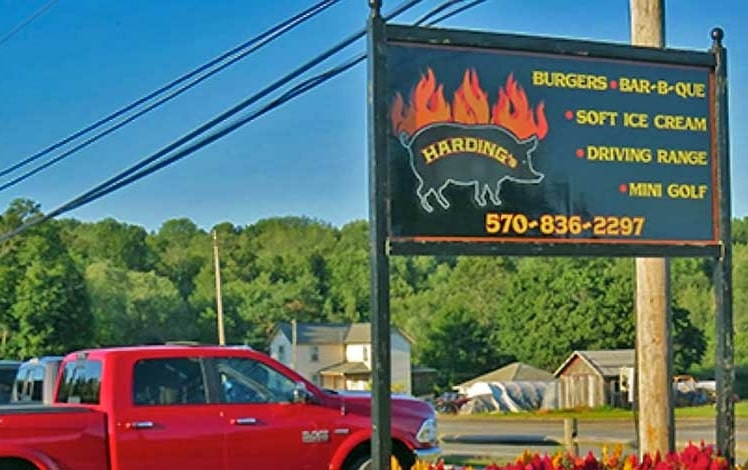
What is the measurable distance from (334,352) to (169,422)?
75.4 m

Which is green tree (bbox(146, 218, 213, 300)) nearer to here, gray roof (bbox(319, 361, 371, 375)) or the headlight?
gray roof (bbox(319, 361, 371, 375))

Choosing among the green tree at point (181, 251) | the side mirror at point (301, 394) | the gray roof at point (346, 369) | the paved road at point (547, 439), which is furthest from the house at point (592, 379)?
the side mirror at point (301, 394)

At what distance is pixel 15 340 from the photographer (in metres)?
71.8

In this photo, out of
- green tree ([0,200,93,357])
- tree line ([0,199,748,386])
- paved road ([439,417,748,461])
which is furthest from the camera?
tree line ([0,199,748,386])

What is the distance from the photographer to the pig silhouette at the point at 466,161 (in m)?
8.56

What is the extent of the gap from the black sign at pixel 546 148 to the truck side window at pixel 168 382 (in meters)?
4.82

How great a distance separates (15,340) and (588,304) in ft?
121

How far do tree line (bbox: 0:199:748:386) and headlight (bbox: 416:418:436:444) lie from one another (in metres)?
43.9

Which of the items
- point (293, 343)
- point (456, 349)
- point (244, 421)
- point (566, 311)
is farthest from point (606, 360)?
point (244, 421)

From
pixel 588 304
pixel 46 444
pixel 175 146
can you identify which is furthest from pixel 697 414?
pixel 46 444

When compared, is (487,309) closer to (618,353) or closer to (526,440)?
(618,353)

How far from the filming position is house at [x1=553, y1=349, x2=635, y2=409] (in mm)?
73444

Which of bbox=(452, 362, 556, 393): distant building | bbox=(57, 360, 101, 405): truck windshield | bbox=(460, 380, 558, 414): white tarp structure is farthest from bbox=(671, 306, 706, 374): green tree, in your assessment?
bbox=(57, 360, 101, 405): truck windshield

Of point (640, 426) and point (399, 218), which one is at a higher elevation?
point (399, 218)
